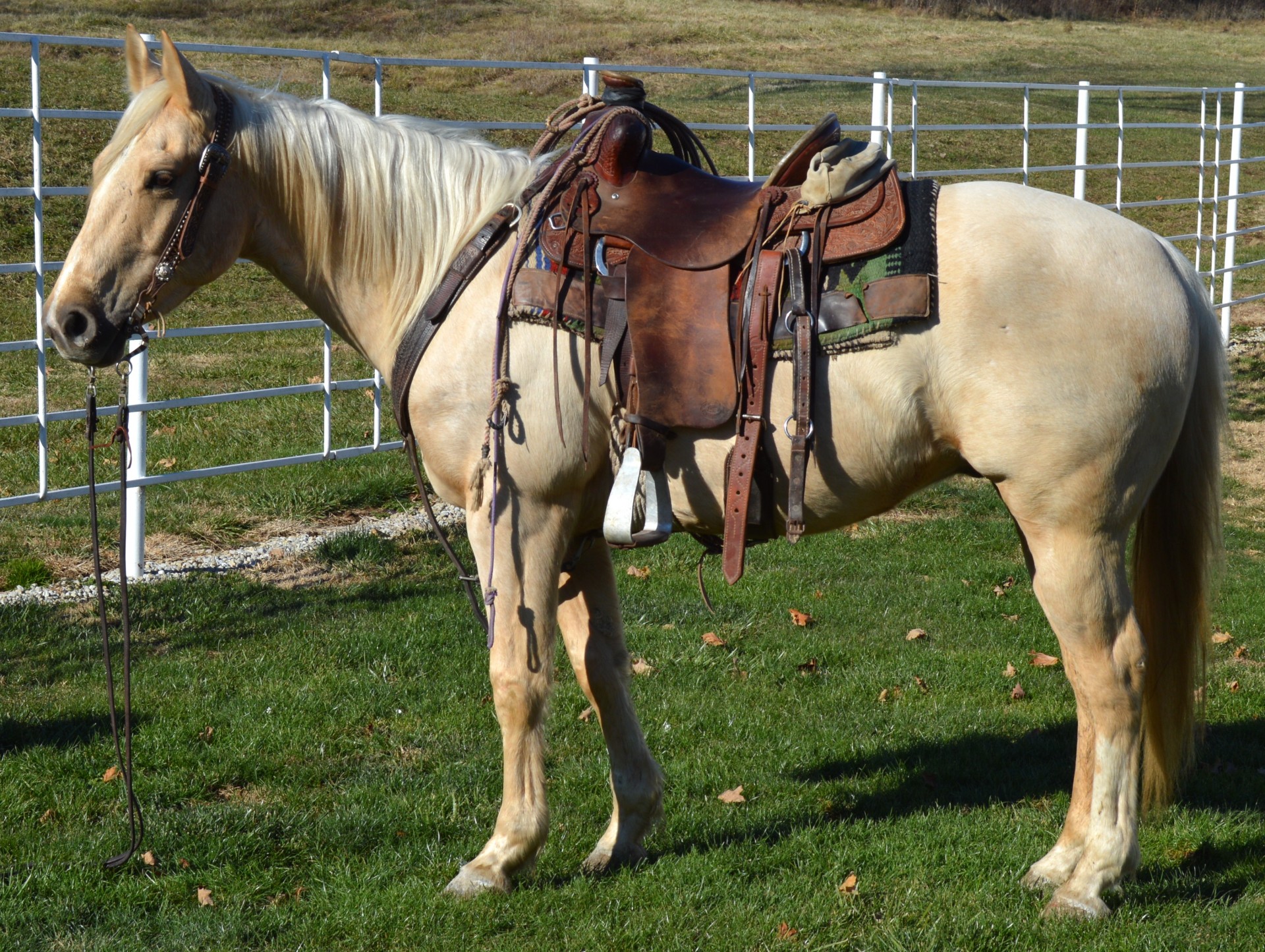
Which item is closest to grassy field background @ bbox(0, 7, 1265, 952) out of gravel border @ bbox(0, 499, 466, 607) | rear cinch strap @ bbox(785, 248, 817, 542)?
gravel border @ bbox(0, 499, 466, 607)

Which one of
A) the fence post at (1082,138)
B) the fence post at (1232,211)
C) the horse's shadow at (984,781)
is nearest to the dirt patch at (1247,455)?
the fence post at (1082,138)

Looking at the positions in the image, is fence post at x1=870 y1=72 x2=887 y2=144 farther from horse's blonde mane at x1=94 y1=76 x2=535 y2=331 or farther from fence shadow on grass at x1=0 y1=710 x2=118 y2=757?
fence shadow on grass at x1=0 y1=710 x2=118 y2=757

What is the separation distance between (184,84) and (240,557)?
3.40m

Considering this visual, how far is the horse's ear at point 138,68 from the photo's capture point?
10.2 ft

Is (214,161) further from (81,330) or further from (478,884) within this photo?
(478,884)

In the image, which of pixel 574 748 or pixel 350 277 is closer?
pixel 350 277

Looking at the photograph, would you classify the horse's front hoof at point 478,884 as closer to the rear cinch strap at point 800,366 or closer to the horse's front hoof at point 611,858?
the horse's front hoof at point 611,858

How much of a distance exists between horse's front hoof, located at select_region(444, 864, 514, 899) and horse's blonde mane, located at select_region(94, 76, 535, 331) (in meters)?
1.50

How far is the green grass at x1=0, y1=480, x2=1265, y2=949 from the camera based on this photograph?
3.23 m

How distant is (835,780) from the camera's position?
13.4 feet

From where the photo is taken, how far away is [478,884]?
331 cm

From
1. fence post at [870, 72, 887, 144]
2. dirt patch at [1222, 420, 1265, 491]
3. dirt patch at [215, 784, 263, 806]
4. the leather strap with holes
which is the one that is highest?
fence post at [870, 72, 887, 144]

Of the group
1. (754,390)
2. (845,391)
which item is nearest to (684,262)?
(754,390)

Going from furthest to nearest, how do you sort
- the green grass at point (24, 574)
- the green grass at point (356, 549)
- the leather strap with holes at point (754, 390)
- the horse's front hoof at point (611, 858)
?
the green grass at point (356, 549), the green grass at point (24, 574), the horse's front hoof at point (611, 858), the leather strap with holes at point (754, 390)
